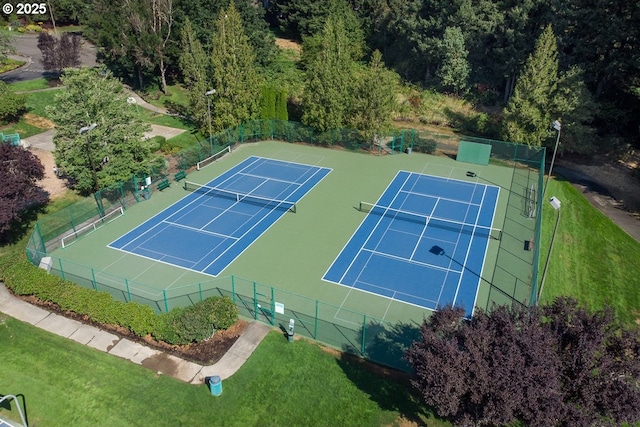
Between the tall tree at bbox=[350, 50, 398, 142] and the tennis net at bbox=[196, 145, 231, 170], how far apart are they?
1026 cm

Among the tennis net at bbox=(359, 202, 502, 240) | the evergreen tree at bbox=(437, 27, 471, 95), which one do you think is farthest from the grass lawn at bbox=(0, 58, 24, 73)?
the evergreen tree at bbox=(437, 27, 471, 95)

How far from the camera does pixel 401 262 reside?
2425 centimetres

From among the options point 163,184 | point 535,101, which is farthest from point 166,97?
point 535,101

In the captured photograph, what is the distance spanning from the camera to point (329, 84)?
37781 mm

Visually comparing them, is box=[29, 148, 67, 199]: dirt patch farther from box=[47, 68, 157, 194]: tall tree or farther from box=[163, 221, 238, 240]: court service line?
box=[163, 221, 238, 240]: court service line

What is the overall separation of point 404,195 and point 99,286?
19.3 meters

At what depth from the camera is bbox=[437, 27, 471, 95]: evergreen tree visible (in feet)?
159

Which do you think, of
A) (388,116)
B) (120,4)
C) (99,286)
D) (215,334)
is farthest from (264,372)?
(120,4)

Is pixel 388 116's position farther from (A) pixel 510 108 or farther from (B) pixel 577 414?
(B) pixel 577 414

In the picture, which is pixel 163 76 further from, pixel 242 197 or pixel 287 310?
pixel 287 310

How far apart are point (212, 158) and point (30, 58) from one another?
3512 centimetres

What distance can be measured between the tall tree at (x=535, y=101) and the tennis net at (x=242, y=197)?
62.1 feet

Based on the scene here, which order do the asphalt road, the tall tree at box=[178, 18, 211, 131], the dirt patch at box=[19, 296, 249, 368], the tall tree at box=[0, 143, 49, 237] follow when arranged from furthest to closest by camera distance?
the asphalt road
the tall tree at box=[178, 18, 211, 131]
the tall tree at box=[0, 143, 49, 237]
the dirt patch at box=[19, 296, 249, 368]

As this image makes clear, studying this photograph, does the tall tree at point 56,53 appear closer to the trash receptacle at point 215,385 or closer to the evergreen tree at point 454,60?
the evergreen tree at point 454,60
